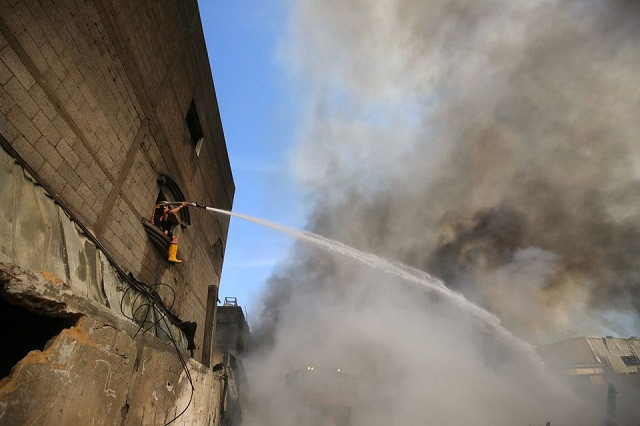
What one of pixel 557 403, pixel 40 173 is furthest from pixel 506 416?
pixel 40 173

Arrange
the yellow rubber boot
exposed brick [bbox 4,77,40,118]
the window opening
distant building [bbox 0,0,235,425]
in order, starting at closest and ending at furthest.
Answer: distant building [bbox 0,0,235,425] < the window opening < exposed brick [bbox 4,77,40,118] < the yellow rubber boot

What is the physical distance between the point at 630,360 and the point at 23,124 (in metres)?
48.8

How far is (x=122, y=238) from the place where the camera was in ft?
16.8

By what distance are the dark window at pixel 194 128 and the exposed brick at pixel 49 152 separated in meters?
4.55

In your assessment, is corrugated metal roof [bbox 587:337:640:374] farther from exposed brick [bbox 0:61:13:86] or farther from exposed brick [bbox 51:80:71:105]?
exposed brick [bbox 0:61:13:86]

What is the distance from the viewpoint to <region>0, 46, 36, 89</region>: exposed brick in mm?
2938

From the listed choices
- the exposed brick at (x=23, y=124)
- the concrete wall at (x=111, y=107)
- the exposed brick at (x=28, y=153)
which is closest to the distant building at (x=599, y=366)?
the concrete wall at (x=111, y=107)

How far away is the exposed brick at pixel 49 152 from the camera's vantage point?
3.40 metres

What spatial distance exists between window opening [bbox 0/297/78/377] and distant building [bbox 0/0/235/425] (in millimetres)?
11

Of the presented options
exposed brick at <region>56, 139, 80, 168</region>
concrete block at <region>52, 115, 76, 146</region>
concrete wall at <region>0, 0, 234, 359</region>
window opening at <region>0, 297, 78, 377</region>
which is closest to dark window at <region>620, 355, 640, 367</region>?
concrete wall at <region>0, 0, 234, 359</region>

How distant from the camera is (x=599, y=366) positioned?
30.1 metres

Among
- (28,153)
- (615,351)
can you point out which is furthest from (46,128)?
(615,351)

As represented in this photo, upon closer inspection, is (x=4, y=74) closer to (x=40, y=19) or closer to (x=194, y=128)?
(x=40, y=19)

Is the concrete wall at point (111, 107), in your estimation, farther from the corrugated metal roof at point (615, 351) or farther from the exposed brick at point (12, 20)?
the corrugated metal roof at point (615, 351)
